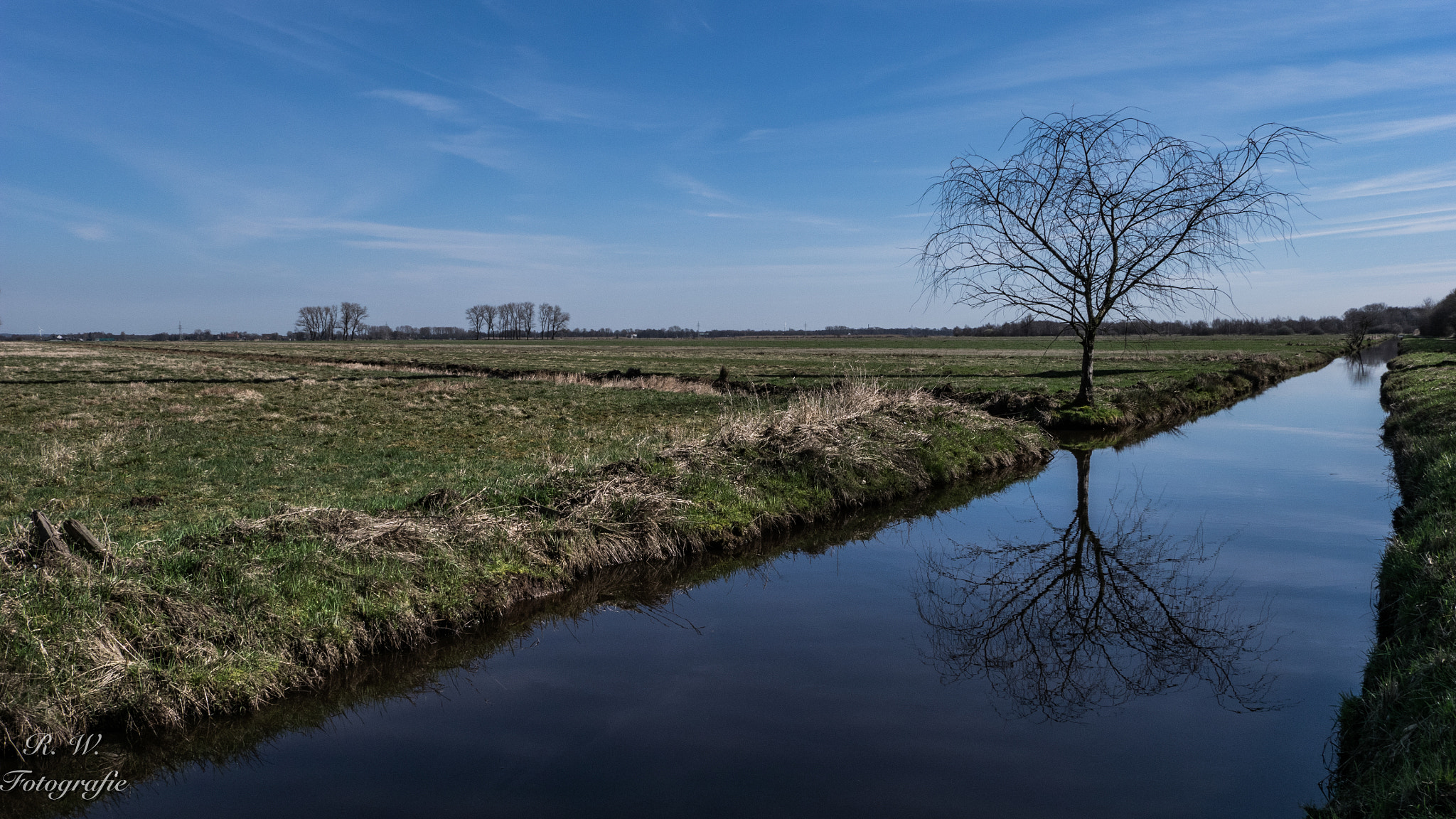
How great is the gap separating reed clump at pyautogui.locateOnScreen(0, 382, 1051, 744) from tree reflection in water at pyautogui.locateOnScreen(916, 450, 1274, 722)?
3669mm

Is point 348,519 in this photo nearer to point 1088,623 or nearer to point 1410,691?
point 1088,623

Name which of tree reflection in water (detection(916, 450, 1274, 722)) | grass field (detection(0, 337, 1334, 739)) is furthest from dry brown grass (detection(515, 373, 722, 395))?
tree reflection in water (detection(916, 450, 1274, 722))

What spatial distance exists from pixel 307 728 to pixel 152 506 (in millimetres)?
6357

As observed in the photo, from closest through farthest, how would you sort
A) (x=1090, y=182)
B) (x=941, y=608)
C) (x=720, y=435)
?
(x=941, y=608)
(x=720, y=435)
(x=1090, y=182)

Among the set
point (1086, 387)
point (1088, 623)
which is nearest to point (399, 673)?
point (1088, 623)

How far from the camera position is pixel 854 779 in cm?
607

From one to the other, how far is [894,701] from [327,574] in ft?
18.7

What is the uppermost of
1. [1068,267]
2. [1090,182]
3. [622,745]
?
[1090,182]

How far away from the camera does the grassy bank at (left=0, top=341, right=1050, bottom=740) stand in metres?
6.75

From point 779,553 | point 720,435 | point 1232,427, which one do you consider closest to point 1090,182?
point 1232,427

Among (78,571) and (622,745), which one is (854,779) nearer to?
(622,745)

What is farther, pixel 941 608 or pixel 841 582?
pixel 841 582

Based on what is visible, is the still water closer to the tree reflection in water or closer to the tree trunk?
A: the tree reflection in water

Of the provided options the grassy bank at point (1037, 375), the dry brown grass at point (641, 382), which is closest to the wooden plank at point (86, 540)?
the grassy bank at point (1037, 375)
